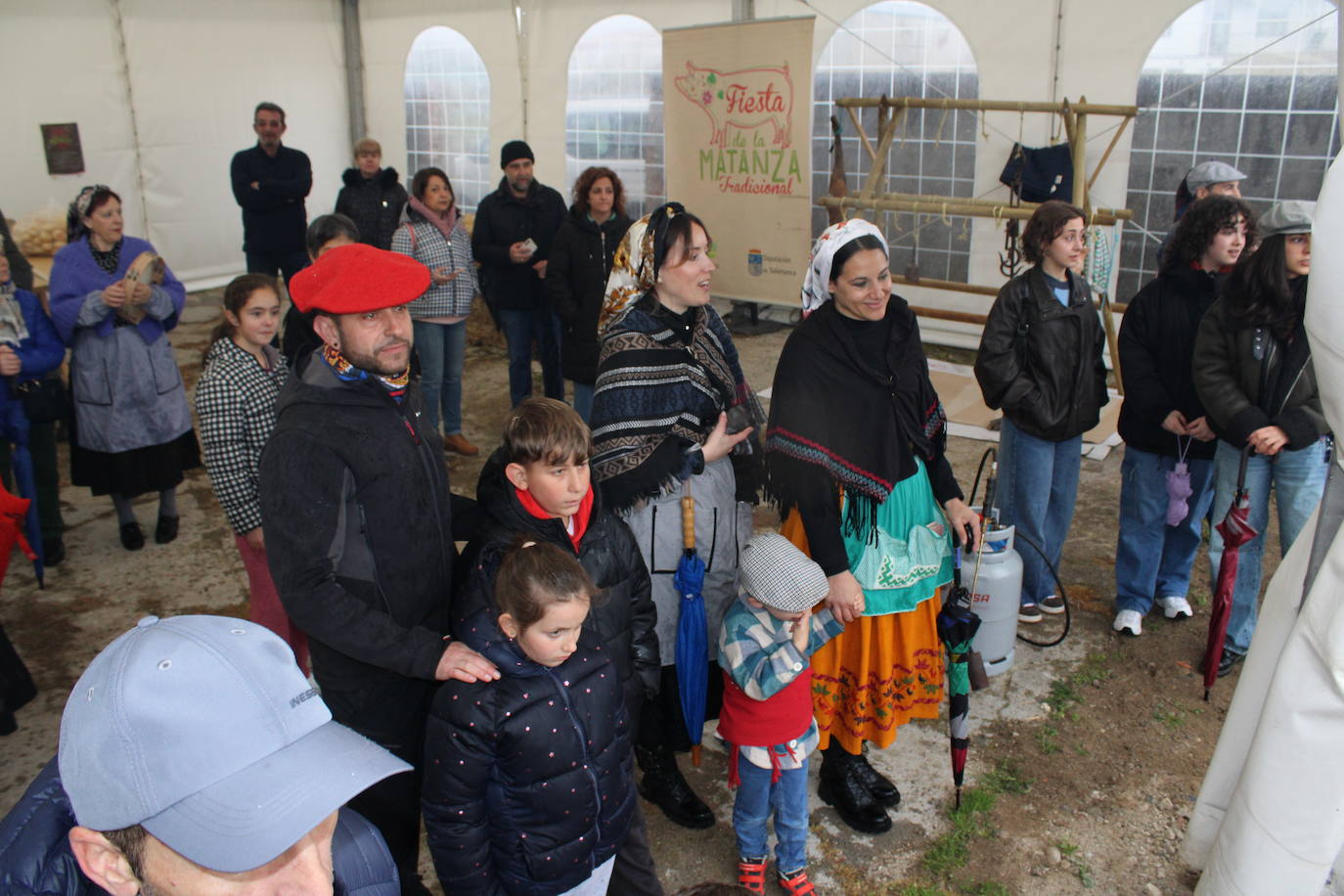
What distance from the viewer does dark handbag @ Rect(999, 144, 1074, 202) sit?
23.4ft

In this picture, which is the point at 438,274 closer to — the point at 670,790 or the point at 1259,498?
the point at 670,790

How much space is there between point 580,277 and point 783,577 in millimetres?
3380

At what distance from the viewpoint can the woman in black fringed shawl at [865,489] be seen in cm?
289

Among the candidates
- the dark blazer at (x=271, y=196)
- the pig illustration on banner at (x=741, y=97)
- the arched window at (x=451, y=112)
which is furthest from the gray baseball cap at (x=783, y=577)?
the arched window at (x=451, y=112)

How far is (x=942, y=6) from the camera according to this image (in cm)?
767

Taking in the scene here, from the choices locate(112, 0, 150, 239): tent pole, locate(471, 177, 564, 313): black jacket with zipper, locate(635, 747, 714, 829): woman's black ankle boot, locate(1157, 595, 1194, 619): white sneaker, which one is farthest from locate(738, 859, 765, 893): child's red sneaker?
locate(112, 0, 150, 239): tent pole

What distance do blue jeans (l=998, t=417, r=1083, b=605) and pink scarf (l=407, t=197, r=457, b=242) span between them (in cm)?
344

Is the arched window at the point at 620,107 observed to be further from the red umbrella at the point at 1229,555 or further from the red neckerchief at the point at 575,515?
the red neckerchief at the point at 575,515

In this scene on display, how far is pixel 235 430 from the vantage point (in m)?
3.25

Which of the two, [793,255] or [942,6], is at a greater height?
[942,6]

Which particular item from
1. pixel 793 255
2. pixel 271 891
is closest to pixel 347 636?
pixel 271 891

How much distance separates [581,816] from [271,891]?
1.11 metres

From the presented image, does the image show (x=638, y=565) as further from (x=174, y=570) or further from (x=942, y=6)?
(x=942, y=6)

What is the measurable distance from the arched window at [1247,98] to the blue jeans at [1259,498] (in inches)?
156
